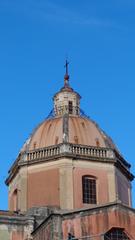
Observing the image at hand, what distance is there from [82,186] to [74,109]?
876cm

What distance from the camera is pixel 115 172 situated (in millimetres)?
47281

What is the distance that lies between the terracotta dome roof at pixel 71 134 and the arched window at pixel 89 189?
3.16m

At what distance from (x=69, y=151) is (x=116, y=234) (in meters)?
10.4

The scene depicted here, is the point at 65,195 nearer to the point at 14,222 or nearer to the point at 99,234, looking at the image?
the point at 14,222

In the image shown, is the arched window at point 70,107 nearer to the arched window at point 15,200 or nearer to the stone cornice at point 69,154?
the stone cornice at point 69,154

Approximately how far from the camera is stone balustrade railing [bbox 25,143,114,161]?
4659cm

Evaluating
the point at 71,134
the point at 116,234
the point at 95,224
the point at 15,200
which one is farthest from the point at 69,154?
the point at 116,234

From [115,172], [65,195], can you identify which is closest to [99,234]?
[65,195]

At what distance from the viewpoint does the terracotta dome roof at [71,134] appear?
48.2 m

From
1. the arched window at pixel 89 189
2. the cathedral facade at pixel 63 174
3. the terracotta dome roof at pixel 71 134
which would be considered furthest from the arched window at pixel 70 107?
the arched window at pixel 89 189

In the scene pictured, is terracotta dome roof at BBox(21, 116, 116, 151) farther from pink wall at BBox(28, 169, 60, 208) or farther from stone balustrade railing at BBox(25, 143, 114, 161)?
pink wall at BBox(28, 169, 60, 208)

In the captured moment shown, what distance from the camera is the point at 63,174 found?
1789 inches

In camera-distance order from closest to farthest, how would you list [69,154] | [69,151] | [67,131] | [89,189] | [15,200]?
[89,189]
[69,154]
[69,151]
[67,131]
[15,200]

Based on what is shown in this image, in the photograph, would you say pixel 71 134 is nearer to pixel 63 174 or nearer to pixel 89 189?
pixel 63 174
